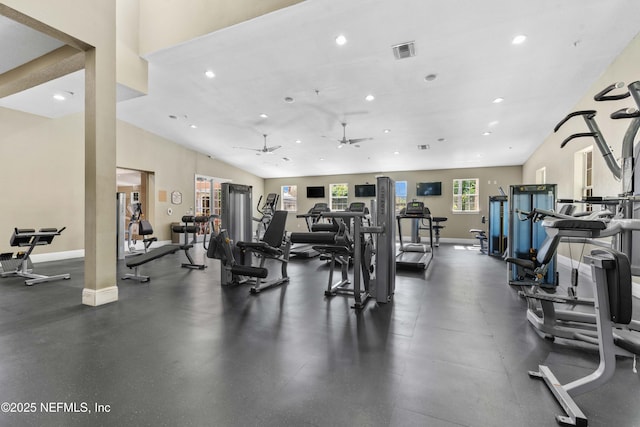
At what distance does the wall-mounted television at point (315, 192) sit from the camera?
12.9 metres

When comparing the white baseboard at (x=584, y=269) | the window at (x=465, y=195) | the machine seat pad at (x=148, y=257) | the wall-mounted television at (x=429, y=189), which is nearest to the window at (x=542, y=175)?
the white baseboard at (x=584, y=269)

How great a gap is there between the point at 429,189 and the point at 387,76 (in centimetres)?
701

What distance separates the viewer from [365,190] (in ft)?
39.4

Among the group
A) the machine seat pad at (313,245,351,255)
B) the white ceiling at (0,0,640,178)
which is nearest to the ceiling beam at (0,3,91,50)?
the white ceiling at (0,0,640,178)

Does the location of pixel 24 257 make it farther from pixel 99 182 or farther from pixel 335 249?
pixel 335 249

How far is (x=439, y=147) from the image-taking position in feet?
28.3

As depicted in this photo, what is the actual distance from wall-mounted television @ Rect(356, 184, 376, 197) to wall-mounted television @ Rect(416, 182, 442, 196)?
180cm

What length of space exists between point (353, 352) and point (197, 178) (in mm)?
9745

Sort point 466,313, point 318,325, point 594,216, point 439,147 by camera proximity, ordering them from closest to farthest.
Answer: point 594,216, point 318,325, point 466,313, point 439,147

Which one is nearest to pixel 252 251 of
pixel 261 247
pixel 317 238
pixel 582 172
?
pixel 261 247

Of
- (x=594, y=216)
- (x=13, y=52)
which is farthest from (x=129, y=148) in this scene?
(x=594, y=216)

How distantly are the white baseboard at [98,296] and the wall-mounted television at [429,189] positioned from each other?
10341mm

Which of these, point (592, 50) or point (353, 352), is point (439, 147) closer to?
point (592, 50)

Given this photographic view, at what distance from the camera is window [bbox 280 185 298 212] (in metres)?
13.5
